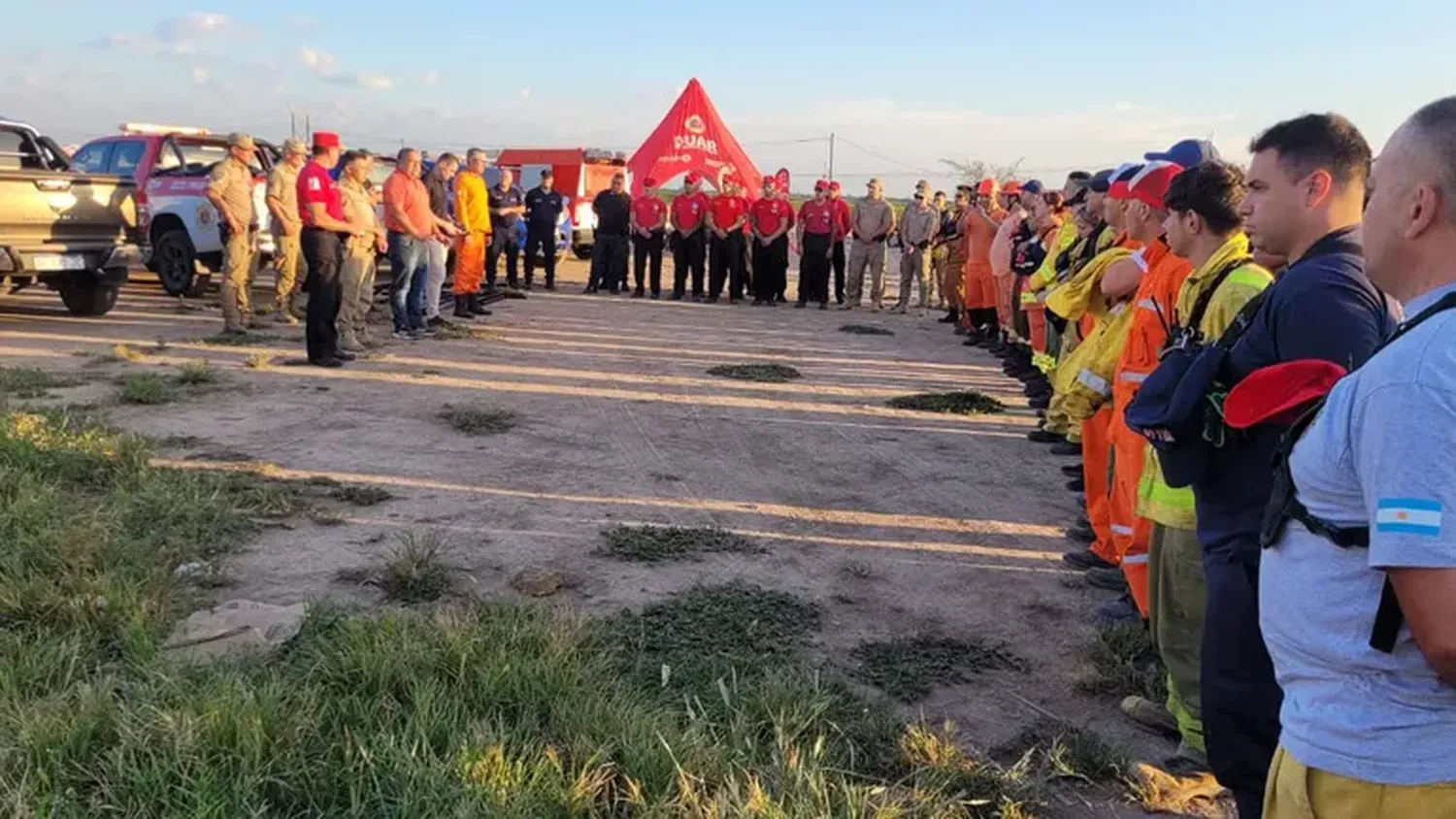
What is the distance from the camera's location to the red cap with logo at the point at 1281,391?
184cm

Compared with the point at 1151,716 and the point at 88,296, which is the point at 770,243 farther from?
the point at 1151,716

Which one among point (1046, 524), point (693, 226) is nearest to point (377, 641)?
point (1046, 524)

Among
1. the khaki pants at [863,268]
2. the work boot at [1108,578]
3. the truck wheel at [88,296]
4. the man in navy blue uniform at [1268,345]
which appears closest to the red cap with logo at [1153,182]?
the man in navy blue uniform at [1268,345]

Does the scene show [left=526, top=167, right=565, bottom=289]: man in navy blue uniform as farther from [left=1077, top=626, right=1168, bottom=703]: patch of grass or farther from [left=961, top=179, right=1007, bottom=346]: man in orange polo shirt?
[left=1077, top=626, right=1168, bottom=703]: patch of grass

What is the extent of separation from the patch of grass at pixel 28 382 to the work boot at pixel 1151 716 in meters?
7.44

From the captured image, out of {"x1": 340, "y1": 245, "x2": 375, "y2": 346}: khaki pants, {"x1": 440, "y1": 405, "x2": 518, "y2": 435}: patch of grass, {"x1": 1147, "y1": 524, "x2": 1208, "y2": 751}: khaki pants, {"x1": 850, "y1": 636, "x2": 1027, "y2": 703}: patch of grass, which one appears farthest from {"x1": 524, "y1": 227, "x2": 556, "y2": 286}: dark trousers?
{"x1": 1147, "y1": 524, "x2": 1208, "y2": 751}: khaki pants

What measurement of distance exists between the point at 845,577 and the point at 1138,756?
5.51 ft

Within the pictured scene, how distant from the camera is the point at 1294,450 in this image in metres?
1.58

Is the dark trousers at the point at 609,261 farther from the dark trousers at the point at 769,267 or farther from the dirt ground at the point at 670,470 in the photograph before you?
the dirt ground at the point at 670,470

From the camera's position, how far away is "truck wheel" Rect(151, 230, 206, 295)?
42.1ft

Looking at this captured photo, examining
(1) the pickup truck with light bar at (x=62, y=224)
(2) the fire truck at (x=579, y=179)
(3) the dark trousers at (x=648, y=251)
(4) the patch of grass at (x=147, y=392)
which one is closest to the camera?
(4) the patch of grass at (x=147, y=392)

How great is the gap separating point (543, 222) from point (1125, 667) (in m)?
13.4

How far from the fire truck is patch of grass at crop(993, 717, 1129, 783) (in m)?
17.7

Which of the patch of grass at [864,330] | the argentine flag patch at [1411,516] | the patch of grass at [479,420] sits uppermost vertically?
the argentine flag patch at [1411,516]
